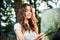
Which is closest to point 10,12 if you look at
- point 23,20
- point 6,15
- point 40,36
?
point 6,15

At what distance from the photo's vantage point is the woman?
1.75m

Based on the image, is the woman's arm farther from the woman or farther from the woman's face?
the woman's face

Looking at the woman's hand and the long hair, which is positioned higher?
the long hair

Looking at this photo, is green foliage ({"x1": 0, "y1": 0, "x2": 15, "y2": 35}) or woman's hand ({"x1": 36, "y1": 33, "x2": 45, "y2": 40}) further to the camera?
green foliage ({"x1": 0, "y1": 0, "x2": 15, "y2": 35})

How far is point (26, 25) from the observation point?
1.77 m

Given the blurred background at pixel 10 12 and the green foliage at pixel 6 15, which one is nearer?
the blurred background at pixel 10 12

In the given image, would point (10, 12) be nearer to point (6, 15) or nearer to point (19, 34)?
point (6, 15)

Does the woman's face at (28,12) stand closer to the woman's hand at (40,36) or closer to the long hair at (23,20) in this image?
the long hair at (23,20)

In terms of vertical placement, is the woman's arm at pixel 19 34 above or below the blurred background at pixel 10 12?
below

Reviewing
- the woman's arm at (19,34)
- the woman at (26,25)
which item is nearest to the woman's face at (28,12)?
the woman at (26,25)

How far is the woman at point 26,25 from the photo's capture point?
1.75 meters

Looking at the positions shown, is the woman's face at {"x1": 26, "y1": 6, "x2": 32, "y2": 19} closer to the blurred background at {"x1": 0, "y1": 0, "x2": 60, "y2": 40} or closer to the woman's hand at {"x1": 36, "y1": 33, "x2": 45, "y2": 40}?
the blurred background at {"x1": 0, "y1": 0, "x2": 60, "y2": 40}

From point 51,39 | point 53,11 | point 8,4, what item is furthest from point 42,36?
point 8,4

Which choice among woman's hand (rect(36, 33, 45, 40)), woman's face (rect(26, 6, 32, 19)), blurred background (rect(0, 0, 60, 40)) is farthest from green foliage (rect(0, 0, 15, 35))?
woman's hand (rect(36, 33, 45, 40))
